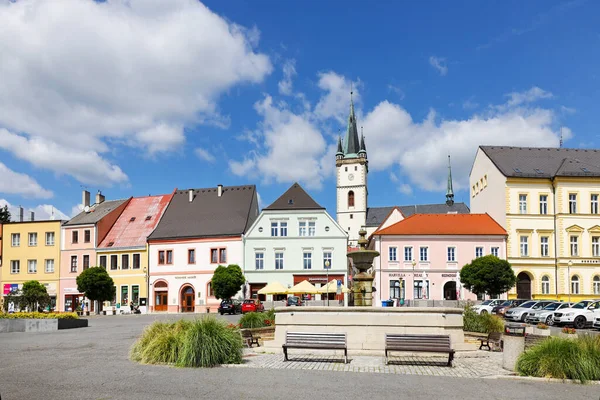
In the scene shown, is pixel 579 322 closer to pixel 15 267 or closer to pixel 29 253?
pixel 29 253

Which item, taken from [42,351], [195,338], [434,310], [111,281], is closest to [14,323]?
[42,351]

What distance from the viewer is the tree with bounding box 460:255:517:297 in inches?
1778

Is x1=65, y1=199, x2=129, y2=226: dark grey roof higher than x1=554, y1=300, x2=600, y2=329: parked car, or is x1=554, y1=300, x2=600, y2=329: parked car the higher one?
x1=65, y1=199, x2=129, y2=226: dark grey roof

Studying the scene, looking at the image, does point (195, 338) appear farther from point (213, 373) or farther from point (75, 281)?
point (75, 281)

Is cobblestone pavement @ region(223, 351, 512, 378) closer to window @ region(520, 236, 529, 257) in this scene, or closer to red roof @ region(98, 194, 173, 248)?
window @ region(520, 236, 529, 257)

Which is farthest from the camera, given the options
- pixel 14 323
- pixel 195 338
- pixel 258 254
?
pixel 258 254

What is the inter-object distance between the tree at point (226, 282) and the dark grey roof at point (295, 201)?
24.5 feet

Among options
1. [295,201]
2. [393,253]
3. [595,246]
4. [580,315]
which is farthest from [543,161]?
[580,315]

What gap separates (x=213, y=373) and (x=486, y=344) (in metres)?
8.62

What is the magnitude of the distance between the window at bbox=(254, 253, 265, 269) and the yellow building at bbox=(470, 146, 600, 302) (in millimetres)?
22055

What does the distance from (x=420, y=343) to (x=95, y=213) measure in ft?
173

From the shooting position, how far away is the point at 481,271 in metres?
45.4

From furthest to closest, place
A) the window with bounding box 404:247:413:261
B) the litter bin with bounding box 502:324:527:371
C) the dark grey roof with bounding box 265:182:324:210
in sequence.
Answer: the dark grey roof with bounding box 265:182:324:210, the window with bounding box 404:247:413:261, the litter bin with bounding box 502:324:527:371

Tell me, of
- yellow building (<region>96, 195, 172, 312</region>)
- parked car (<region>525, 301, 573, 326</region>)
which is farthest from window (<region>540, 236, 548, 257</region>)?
yellow building (<region>96, 195, 172, 312</region>)
